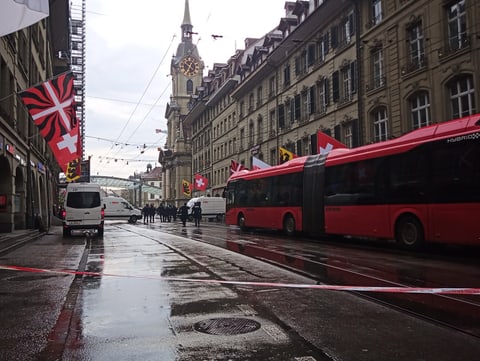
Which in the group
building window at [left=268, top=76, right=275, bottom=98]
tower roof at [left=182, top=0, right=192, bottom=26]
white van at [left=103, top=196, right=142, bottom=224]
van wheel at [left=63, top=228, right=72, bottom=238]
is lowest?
van wheel at [left=63, top=228, right=72, bottom=238]

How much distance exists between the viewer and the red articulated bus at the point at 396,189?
12.2 m

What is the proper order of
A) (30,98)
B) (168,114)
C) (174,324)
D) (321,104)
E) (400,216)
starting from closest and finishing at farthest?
1. (174,324)
2. (400,216)
3. (30,98)
4. (321,104)
5. (168,114)

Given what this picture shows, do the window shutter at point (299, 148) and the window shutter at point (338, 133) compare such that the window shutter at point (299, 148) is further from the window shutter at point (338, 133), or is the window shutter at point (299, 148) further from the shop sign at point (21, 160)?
the shop sign at point (21, 160)

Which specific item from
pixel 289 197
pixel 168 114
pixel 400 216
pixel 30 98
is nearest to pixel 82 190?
pixel 30 98

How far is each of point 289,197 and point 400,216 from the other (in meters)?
7.20

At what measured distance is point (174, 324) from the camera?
18.3ft

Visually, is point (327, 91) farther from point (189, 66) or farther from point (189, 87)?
point (189, 87)

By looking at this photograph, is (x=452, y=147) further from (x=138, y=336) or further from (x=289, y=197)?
(x=138, y=336)

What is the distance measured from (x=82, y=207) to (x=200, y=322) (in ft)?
58.1

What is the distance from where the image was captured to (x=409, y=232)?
553 inches

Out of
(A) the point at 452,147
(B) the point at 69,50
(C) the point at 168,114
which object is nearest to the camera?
(A) the point at 452,147

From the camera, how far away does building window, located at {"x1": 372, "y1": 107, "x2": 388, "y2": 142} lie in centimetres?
2750

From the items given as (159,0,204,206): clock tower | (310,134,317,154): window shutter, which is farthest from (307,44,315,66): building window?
(159,0,204,206): clock tower

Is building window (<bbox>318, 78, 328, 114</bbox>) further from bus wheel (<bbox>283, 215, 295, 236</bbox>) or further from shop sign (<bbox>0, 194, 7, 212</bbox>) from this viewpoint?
shop sign (<bbox>0, 194, 7, 212</bbox>)
